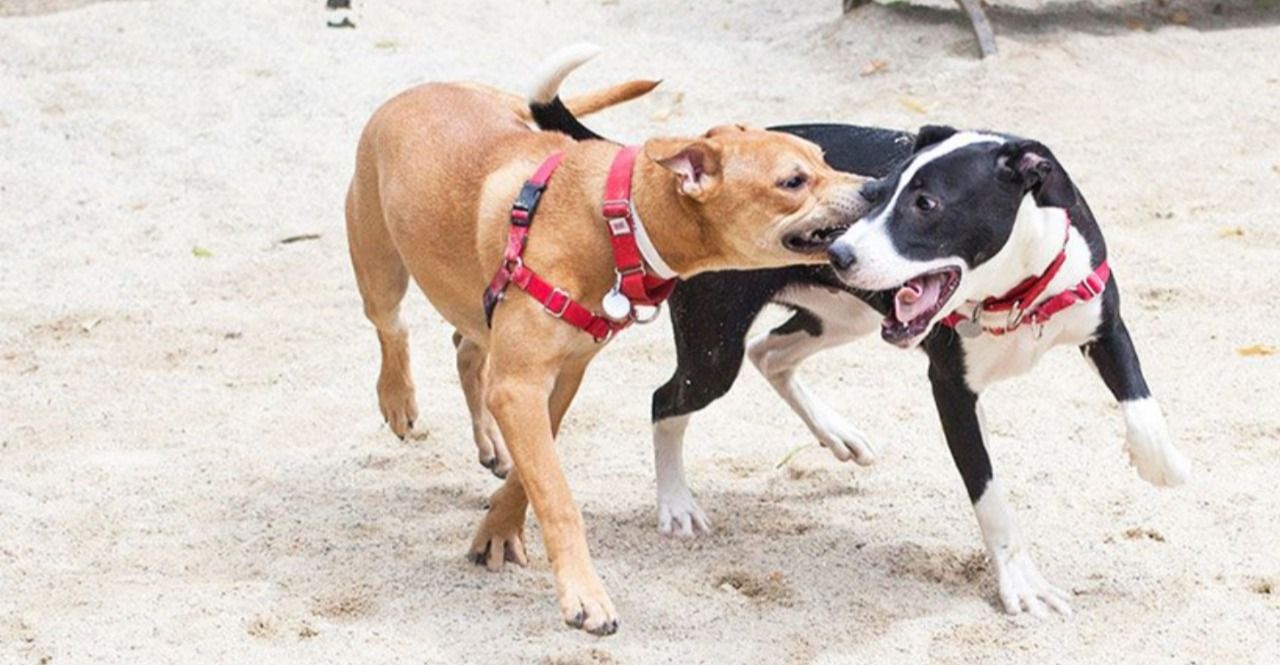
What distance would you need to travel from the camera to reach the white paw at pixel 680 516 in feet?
16.8

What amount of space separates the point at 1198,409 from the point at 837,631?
177 cm

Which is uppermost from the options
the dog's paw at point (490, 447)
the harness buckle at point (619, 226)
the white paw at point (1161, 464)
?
the harness buckle at point (619, 226)

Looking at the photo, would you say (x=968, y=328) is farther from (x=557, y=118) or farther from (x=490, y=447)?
(x=490, y=447)

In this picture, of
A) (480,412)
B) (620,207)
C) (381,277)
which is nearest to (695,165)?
(620,207)

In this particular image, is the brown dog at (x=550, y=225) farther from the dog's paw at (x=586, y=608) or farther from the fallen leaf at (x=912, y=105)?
the fallen leaf at (x=912, y=105)

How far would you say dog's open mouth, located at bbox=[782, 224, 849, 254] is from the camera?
4113mm

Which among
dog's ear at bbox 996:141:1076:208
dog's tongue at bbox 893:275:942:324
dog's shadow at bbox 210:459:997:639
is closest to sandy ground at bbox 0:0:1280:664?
dog's shadow at bbox 210:459:997:639

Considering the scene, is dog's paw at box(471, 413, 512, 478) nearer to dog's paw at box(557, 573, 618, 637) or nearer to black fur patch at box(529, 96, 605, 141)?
black fur patch at box(529, 96, 605, 141)

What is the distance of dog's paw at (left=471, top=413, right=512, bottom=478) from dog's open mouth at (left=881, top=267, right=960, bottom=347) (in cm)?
156

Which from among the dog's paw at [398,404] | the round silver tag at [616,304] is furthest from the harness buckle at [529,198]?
the dog's paw at [398,404]

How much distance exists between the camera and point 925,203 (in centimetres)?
412

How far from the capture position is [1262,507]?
496cm

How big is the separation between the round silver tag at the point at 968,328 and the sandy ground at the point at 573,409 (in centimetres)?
65

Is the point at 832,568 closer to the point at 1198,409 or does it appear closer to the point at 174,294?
the point at 1198,409
